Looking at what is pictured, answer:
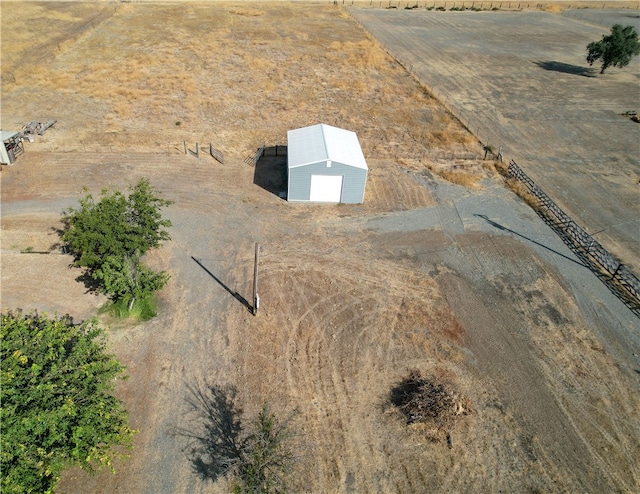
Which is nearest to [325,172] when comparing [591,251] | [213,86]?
[591,251]

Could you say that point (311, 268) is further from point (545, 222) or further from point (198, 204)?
point (545, 222)

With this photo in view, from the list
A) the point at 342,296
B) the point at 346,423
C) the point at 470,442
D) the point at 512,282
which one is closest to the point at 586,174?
the point at 512,282

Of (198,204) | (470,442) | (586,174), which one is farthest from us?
(586,174)

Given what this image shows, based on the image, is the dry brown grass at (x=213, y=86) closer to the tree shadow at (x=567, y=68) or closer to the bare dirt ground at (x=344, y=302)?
the bare dirt ground at (x=344, y=302)

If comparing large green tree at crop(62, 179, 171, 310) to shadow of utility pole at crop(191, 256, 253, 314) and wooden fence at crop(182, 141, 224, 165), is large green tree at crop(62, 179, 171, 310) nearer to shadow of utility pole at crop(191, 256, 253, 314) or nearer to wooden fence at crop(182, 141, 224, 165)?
shadow of utility pole at crop(191, 256, 253, 314)

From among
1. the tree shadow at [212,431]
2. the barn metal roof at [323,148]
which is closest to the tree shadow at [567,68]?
the barn metal roof at [323,148]

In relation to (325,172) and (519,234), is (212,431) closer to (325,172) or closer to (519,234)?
(325,172)
